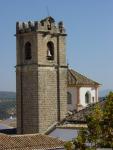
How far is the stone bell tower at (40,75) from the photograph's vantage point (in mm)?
34281

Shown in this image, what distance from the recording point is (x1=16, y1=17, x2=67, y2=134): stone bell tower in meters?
34.3

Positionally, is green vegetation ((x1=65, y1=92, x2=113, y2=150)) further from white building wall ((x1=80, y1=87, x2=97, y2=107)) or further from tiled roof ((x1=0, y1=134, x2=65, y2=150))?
white building wall ((x1=80, y1=87, x2=97, y2=107))

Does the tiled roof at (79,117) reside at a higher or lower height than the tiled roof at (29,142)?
higher

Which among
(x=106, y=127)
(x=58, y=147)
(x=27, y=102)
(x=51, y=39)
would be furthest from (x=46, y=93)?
(x=106, y=127)

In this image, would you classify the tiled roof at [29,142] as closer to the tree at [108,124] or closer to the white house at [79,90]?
the white house at [79,90]

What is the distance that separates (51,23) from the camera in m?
35.6

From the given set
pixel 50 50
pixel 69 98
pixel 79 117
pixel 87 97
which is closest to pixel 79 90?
pixel 69 98

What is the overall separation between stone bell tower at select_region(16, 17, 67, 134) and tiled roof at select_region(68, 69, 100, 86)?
Result: 2.51m

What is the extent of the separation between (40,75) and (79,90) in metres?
5.03

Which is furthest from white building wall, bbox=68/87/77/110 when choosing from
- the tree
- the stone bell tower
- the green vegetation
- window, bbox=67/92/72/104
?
the tree

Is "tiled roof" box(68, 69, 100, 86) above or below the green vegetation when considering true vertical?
above

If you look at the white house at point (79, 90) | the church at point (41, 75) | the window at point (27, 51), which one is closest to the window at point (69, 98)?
the white house at point (79, 90)

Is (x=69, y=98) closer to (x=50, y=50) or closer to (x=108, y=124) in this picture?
(x=50, y=50)

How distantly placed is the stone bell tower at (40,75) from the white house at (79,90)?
8.61 feet
